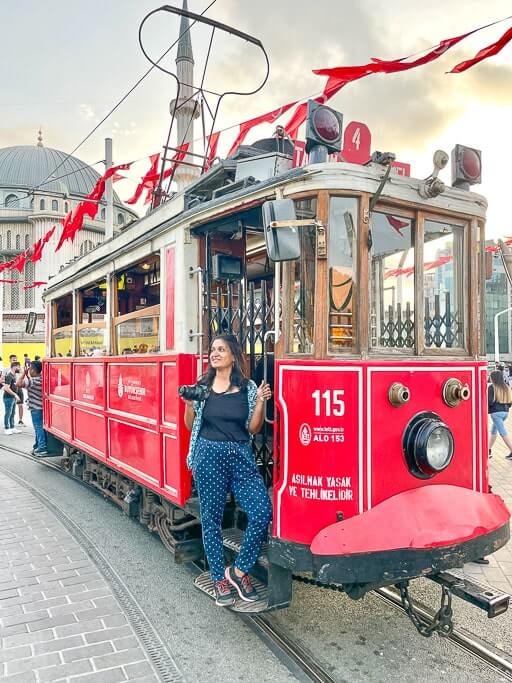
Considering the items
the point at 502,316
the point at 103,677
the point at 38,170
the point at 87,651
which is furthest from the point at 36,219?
the point at 103,677

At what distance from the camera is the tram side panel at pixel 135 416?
438 cm

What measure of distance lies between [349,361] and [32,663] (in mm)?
2653

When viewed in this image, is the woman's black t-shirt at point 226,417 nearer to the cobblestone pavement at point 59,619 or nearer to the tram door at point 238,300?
the tram door at point 238,300

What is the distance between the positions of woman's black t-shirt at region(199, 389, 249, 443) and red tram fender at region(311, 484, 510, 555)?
0.87m

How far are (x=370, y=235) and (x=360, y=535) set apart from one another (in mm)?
1764

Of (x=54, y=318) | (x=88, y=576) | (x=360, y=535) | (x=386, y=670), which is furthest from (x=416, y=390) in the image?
(x=54, y=318)

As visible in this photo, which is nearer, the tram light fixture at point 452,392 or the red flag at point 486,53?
the tram light fixture at point 452,392

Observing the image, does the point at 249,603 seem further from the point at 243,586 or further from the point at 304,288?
the point at 304,288

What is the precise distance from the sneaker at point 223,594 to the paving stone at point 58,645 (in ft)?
3.14

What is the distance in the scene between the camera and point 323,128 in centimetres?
342

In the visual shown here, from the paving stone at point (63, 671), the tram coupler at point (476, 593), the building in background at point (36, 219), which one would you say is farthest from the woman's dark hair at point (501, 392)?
the building in background at point (36, 219)

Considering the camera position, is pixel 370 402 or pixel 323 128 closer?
pixel 370 402

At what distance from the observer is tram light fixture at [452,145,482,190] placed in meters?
3.83

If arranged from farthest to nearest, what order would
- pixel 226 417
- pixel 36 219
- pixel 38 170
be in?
pixel 38 170
pixel 36 219
pixel 226 417
